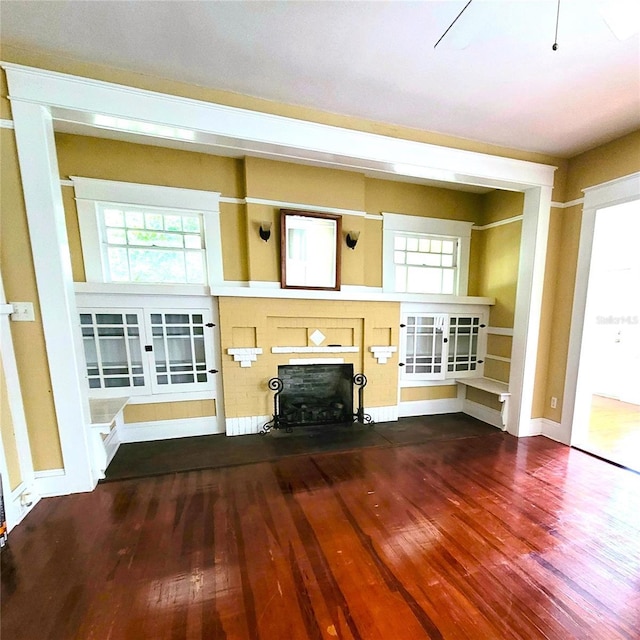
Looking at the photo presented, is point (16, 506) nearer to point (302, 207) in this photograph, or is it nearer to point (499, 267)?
point (302, 207)

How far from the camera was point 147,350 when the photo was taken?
2.84 meters

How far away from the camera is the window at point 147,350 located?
2.72 metres

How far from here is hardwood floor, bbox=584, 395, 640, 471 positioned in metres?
2.65

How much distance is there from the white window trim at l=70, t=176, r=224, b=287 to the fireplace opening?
1308mm

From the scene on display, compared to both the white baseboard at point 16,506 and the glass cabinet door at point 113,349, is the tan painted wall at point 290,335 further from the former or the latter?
the white baseboard at point 16,506

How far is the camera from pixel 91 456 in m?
2.15

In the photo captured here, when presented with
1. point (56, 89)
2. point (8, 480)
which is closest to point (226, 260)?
point (56, 89)

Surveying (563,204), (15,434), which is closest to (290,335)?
(15,434)

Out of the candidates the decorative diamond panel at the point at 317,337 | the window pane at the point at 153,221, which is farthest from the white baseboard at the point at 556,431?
the window pane at the point at 153,221

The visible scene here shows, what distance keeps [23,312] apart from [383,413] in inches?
129

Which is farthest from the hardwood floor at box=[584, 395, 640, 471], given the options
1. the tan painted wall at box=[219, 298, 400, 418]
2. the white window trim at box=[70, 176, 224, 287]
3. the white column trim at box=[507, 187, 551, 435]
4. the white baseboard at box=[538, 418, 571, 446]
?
the white window trim at box=[70, 176, 224, 287]

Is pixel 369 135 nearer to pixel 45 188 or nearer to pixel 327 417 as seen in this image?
pixel 45 188

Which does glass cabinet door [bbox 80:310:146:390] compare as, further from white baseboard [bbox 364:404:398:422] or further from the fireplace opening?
white baseboard [bbox 364:404:398:422]

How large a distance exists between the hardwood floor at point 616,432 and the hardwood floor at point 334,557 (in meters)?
0.37
